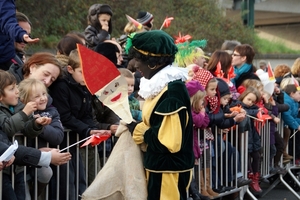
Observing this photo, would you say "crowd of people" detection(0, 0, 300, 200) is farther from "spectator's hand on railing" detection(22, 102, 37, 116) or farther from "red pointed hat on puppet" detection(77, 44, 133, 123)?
"red pointed hat on puppet" detection(77, 44, 133, 123)

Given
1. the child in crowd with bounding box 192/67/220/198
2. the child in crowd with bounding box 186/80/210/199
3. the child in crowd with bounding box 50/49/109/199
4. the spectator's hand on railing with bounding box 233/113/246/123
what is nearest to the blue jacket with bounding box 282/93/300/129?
the spectator's hand on railing with bounding box 233/113/246/123

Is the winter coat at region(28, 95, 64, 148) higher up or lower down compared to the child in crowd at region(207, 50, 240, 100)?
higher up

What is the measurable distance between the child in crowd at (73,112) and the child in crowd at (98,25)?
7.18ft

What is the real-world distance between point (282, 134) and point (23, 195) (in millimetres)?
6044

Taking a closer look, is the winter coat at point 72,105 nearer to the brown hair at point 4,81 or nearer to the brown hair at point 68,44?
the brown hair at point 68,44

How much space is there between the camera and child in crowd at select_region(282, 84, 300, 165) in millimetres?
11148

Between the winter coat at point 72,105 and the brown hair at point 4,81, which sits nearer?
the brown hair at point 4,81

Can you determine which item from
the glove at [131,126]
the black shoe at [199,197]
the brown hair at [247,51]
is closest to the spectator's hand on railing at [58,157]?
the glove at [131,126]

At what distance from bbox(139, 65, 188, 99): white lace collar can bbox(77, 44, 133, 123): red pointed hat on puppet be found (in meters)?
0.18

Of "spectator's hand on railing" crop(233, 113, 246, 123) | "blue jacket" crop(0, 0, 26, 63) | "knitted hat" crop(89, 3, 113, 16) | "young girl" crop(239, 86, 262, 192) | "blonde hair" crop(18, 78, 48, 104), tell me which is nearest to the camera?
"blonde hair" crop(18, 78, 48, 104)

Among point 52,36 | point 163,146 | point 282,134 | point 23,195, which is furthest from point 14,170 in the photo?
point 52,36

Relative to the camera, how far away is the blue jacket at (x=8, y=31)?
6.56 metres

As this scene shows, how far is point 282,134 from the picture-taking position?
1116cm

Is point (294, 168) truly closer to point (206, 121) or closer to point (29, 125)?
point (206, 121)
